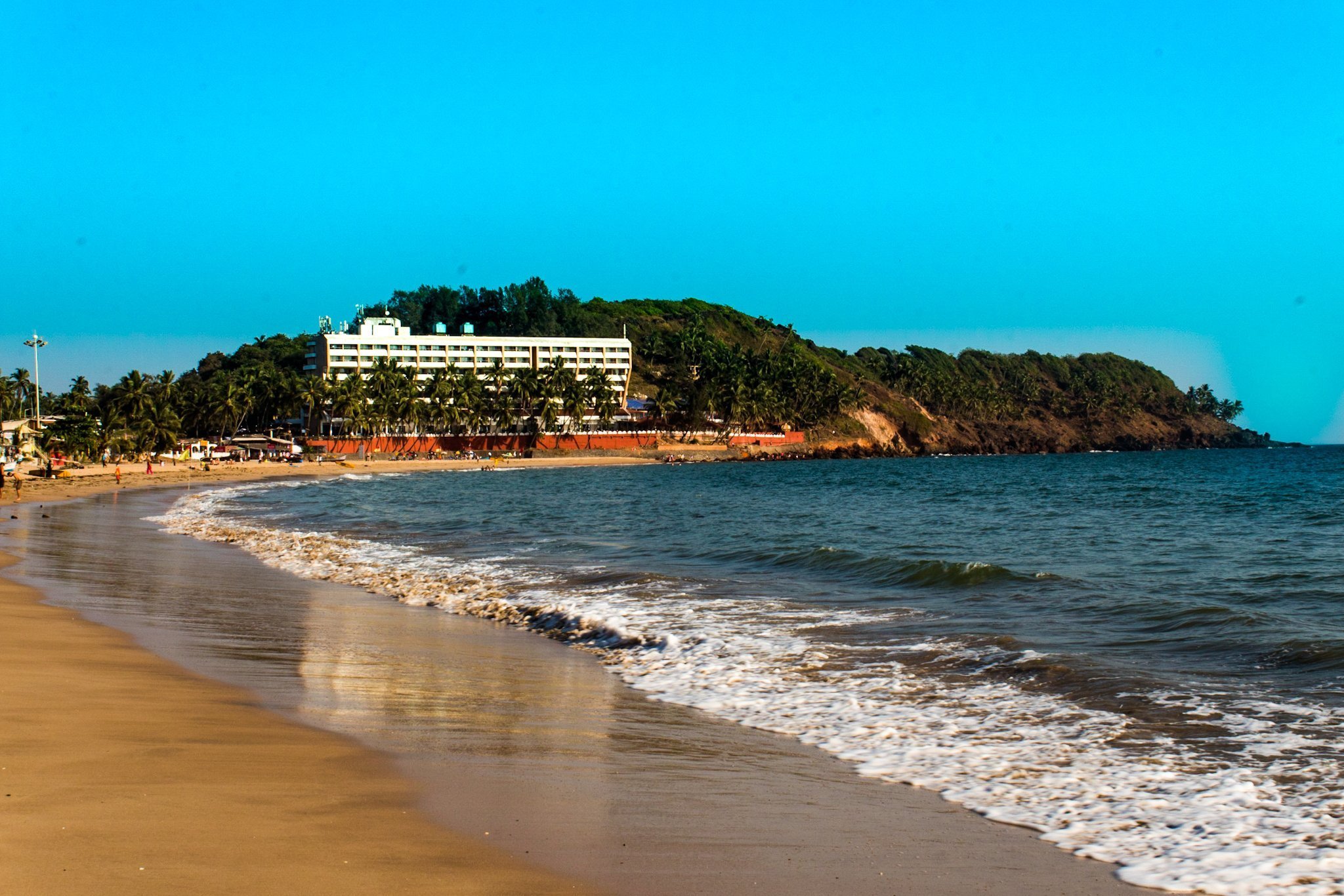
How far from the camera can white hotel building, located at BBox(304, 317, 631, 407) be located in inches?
5369

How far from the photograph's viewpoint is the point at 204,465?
258ft

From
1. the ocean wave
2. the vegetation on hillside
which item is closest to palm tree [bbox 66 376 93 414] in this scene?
the vegetation on hillside

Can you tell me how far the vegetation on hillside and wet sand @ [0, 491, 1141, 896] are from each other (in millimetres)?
69175

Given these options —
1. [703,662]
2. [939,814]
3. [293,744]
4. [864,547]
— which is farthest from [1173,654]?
[864,547]

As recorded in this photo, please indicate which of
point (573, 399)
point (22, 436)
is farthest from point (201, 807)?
point (573, 399)

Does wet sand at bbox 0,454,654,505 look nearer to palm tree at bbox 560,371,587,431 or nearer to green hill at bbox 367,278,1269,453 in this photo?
palm tree at bbox 560,371,587,431

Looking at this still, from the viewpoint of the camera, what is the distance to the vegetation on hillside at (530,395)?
86312mm

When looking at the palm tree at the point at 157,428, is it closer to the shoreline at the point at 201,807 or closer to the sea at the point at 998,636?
the sea at the point at 998,636

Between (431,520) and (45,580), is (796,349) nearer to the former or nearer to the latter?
(431,520)

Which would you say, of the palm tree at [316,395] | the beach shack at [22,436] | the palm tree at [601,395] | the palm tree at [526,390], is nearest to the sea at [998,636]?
the beach shack at [22,436]

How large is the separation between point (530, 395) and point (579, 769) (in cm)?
12216

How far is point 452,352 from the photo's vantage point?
14588 cm

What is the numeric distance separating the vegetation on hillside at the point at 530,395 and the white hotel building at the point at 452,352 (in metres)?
6.09

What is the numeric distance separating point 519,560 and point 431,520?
41.9ft
